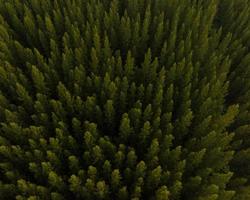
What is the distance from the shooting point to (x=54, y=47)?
2.37 meters

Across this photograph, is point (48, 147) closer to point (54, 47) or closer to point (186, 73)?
point (54, 47)

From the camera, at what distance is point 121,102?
7.42 ft

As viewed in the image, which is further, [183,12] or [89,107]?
[183,12]

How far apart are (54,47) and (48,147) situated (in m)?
0.62

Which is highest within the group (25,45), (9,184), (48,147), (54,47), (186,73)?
(25,45)

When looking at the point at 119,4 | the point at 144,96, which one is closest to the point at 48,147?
the point at 144,96

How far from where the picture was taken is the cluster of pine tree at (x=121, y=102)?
206 cm

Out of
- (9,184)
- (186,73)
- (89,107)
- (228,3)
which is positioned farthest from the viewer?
(228,3)

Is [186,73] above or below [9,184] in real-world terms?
above

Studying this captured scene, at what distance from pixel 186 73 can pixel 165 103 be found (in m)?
0.24

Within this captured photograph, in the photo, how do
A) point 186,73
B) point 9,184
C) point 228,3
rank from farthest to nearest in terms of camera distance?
point 228,3, point 186,73, point 9,184

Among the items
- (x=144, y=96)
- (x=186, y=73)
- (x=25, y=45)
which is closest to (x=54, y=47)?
(x=25, y=45)

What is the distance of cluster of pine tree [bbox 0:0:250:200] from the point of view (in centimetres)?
206

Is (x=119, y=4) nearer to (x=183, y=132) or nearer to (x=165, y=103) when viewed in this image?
(x=165, y=103)
